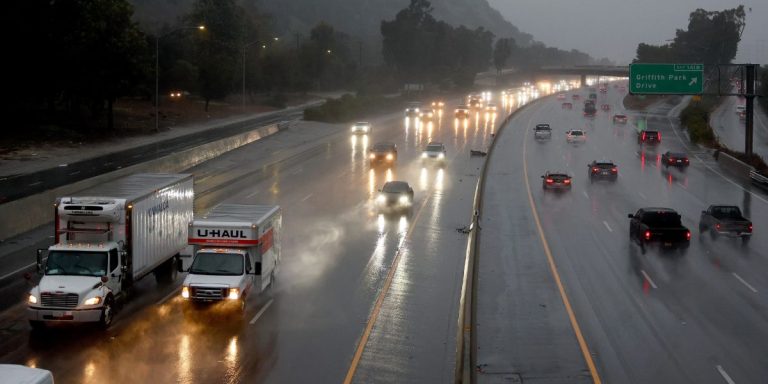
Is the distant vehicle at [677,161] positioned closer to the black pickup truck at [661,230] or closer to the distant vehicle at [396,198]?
the distant vehicle at [396,198]

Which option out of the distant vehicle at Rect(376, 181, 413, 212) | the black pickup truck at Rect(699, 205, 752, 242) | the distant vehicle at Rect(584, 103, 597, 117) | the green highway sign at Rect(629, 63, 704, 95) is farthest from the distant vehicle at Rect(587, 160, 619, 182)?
the distant vehicle at Rect(584, 103, 597, 117)

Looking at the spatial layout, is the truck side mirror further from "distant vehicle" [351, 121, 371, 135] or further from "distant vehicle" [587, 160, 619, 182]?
"distant vehicle" [351, 121, 371, 135]

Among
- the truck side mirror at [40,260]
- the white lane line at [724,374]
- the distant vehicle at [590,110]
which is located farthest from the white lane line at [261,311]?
the distant vehicle at [590,110]

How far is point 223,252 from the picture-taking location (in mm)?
22766

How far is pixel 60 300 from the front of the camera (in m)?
19.8

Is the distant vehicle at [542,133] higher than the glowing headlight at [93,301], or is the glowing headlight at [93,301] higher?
the distant vehicle at [542,133]

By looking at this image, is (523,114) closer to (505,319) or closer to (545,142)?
(545,142)

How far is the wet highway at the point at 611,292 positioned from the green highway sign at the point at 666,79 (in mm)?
6962

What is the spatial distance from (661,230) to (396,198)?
Result: 14.1m

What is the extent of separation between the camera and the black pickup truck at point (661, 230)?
106 feet

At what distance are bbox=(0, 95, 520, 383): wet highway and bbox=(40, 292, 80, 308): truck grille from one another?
2.73 feet

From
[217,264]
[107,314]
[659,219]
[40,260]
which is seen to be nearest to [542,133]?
[659,219]

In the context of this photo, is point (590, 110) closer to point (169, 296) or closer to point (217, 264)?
point (169, 296)

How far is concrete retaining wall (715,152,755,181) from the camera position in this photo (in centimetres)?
5761
